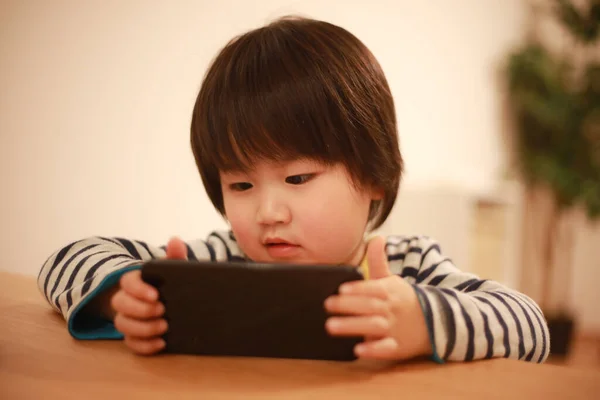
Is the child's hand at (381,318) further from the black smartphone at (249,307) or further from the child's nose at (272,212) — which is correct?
the child's nose at (272,212)

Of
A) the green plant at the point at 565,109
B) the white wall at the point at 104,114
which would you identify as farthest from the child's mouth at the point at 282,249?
the green plant at the point at 565,109

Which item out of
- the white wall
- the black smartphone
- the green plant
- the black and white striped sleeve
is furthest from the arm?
the green plant

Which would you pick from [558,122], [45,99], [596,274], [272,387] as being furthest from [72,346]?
[596,274]

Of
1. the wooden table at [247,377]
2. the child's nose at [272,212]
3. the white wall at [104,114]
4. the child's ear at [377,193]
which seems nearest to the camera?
the wooden table at [247,377]

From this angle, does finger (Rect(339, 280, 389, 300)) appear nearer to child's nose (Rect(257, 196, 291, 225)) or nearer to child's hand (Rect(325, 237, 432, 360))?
child's hand (Rect(325, 237, 432, 360))

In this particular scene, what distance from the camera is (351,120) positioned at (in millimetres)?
725

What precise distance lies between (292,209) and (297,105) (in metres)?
0.15

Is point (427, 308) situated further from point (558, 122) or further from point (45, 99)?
point (558, 122)

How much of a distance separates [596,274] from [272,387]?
3.93m

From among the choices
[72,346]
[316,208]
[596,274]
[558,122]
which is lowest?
[596,274]

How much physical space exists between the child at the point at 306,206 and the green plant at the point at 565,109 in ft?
8.24

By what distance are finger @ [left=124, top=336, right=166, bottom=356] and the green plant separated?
9.82ft

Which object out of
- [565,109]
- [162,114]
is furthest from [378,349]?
[565,109]

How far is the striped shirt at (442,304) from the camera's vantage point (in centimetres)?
47
